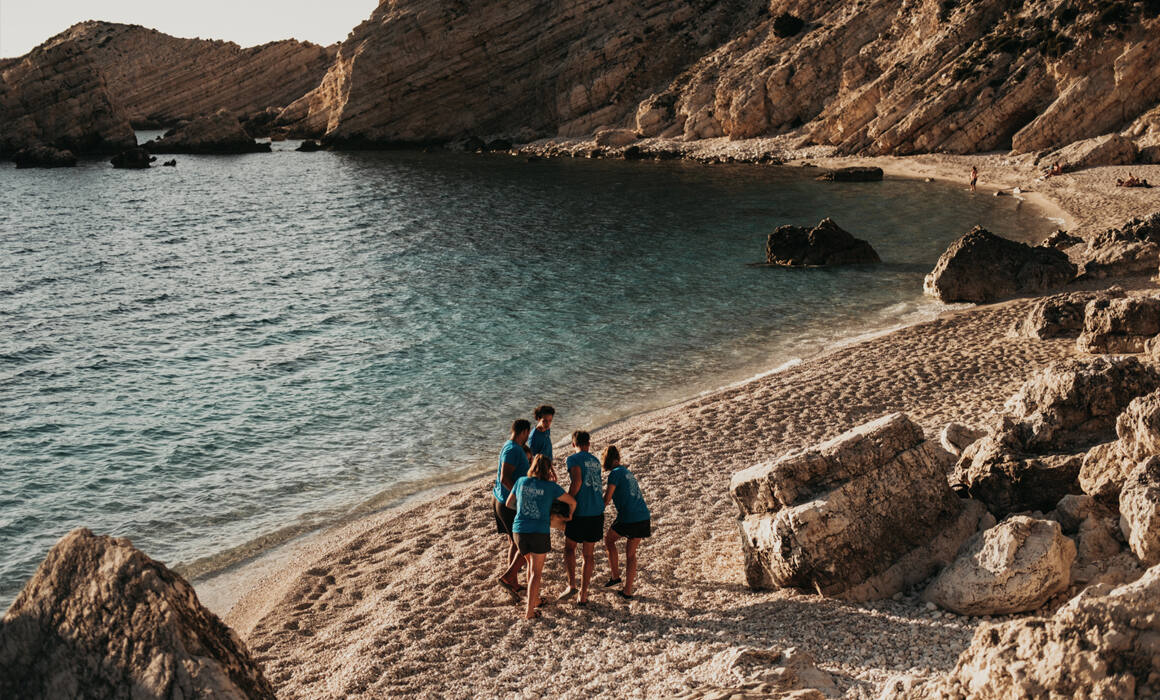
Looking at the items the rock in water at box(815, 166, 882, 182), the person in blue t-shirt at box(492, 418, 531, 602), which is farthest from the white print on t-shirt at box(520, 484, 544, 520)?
the rock in water at box(815, 166, 882, 182)

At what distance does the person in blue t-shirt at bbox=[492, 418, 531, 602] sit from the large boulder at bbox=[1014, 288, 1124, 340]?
15.5 meters

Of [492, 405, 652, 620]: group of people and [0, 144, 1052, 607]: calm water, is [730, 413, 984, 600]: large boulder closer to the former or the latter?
[492, 405, 652, 620]: group of people

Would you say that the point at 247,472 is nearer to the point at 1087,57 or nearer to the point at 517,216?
the point at 517,216

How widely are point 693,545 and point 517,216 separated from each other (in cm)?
4084

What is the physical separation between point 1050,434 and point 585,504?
6.00 m

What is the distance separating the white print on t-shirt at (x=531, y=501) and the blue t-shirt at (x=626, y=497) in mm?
1027

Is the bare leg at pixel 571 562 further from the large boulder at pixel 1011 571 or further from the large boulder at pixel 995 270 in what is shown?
the large boulder at pixel 995 270

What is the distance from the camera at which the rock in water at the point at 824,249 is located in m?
35.0

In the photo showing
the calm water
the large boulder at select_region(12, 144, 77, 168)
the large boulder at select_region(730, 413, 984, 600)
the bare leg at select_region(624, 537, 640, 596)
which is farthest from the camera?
the large boulder at select_region(12, 144, 77, 168)

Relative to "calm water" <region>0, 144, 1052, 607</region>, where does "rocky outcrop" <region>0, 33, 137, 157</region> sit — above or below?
above

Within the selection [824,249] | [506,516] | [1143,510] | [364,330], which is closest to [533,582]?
[506,516]

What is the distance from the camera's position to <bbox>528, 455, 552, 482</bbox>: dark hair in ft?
36.0

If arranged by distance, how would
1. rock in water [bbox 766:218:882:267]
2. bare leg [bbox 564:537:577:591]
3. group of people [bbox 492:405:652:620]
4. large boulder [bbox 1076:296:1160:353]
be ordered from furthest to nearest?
rock in water [bbox 766:218:882:267] < large boulder [bbox 1076:296:1160:353] < bare leg [bbox 564:537:577:591] < group of people [bbox 492:405:652:620]

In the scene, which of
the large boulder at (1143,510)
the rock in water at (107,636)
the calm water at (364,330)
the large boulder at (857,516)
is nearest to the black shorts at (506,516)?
the large boulder at (857,516)
